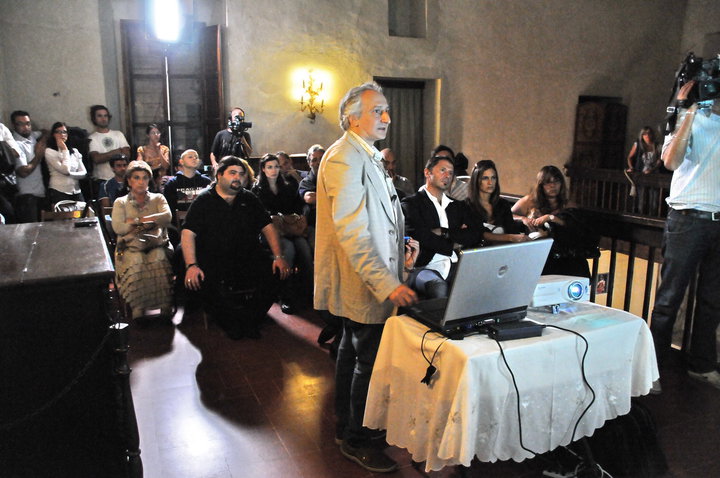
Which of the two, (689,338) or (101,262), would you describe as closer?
(101,262)

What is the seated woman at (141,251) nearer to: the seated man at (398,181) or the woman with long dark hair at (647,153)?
the seated man at (398,181)

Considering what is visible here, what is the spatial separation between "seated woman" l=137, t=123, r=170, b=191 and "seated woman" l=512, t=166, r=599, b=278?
400 cm

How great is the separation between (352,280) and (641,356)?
1113mm

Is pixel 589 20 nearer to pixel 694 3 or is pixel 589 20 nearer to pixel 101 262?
pixel 694 3

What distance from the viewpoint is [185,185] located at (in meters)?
6.03

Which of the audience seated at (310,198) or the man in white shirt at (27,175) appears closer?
the audience seated at (310,198)

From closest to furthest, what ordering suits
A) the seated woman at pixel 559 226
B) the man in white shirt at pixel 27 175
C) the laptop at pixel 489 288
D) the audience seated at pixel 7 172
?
the laptop at pixel 489 288
the seated woman at pixel 559 226
the audience seated at pixel 7 172
the man in white shirt at pixel 27 175

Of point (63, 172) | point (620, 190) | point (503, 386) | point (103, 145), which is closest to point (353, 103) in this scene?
point (503, 386)

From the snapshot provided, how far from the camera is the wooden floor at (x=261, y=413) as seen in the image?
8.21 feet

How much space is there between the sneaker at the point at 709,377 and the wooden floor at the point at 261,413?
6cm

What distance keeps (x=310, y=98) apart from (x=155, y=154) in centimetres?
234

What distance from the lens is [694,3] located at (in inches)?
412

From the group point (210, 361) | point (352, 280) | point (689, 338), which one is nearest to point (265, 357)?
point (210, 361)

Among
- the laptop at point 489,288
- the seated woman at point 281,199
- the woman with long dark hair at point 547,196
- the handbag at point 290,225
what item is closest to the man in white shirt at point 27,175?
the seated woman at point 281,199
